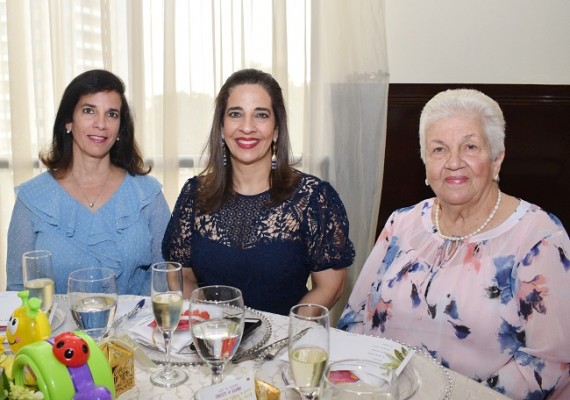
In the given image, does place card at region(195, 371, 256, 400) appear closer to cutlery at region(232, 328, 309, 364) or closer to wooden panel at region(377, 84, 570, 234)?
cutlery at region(232, 328, 309, 364)

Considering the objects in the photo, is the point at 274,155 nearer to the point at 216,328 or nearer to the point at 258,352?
the point at 258,352

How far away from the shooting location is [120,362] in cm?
105

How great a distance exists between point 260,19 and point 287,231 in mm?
1421

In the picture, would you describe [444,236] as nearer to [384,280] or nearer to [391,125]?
[384,280]

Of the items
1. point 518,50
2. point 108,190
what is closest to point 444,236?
point 108,190

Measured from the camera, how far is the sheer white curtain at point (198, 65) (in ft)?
9.73

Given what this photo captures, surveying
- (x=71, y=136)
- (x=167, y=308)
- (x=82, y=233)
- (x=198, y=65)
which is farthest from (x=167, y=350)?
(x=198, y=65)

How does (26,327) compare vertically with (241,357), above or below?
above

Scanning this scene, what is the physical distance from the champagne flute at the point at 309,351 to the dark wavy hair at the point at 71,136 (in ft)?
5.33

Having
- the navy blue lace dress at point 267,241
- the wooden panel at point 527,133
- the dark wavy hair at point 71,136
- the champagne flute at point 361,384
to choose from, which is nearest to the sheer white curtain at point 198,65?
the wooden panel at point 527,133

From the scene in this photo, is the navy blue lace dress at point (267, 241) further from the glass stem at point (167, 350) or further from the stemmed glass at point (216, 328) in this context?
the stemmed glass at point (216, 328)

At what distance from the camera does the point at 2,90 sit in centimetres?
305

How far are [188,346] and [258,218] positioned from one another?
84 cm

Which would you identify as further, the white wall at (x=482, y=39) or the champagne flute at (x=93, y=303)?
the white wall at (x=482, y=39)
